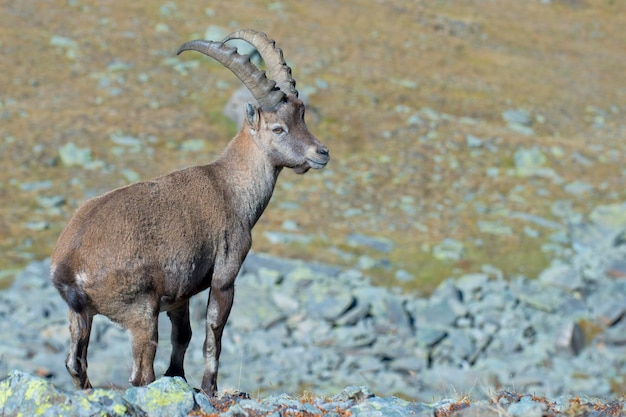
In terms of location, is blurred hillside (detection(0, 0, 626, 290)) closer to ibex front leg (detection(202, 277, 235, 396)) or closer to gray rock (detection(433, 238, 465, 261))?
gray rock (detection(433, 238, 465, 261))

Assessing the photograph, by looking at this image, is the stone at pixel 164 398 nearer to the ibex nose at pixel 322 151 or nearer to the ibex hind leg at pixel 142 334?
the ibex hind leg at pixel 142 334

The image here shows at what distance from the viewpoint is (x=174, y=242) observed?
10.0m

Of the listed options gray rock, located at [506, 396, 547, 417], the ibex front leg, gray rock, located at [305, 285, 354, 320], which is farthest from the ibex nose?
gray rock, located at [305, 285, 354, 320]

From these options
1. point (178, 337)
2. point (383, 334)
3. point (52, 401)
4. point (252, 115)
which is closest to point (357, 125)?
point (383, 334)

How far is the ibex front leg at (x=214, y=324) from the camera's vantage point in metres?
10.7

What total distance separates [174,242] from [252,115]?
2501mm

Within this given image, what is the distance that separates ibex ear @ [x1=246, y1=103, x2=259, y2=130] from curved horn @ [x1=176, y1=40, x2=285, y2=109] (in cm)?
16

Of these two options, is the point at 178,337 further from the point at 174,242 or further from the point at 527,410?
the point at 527,410

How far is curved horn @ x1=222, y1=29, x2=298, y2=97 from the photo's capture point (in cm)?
1208

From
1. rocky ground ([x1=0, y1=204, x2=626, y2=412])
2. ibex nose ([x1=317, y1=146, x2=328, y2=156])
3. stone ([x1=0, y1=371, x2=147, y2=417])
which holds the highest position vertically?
ibex nose ([x1=317, y1=146, x2=328, y2=156])

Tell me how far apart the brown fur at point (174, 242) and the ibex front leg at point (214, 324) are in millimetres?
12

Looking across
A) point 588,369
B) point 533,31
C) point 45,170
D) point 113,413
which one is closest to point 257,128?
point 113,413

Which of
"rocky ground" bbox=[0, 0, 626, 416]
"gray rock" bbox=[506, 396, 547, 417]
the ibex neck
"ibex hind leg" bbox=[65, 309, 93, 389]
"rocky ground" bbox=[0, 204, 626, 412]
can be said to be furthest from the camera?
"rocky ground" bbox=[0, 0, 626, 416]

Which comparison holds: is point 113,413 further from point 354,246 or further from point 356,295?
point 354,246
